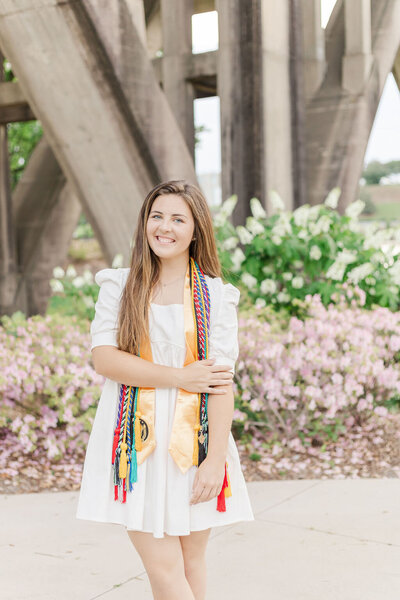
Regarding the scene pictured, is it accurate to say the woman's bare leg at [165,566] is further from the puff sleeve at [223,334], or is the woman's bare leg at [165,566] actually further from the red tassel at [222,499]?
the puff sleeve at [223,334]

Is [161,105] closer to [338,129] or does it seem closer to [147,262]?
[338,129]

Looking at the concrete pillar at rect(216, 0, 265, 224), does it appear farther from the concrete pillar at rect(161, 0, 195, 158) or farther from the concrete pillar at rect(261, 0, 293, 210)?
the concrete pillar at rect(161, 0, 195, 158)

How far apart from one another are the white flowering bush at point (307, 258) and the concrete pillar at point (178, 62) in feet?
9.90

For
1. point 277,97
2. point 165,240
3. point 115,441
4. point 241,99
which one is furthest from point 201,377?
point 277,97

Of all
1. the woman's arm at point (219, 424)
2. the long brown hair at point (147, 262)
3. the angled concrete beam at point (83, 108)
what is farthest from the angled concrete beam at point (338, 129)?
the woman's arm at point (219, 424)

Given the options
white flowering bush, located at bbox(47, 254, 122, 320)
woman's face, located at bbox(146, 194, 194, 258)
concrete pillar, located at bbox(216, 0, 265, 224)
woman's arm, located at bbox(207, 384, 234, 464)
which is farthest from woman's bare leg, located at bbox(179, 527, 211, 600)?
concrete pillar, located at bbox(216, 0, 265, 224)

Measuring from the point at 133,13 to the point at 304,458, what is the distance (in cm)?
446

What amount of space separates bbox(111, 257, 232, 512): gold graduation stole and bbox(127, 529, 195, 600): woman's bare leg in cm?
16

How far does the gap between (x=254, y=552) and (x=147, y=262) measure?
6.15 feet

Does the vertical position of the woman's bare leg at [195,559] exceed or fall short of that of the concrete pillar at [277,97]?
it falls short

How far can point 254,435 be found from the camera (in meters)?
5.85

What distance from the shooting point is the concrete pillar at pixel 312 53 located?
10.2 m

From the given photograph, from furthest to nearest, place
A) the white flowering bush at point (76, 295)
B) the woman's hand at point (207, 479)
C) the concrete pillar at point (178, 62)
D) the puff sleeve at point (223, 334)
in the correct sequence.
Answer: the concrete pillar at point (178, 62) < the white flowering bush at point (76, 295) < the puff sleeve at point (223, 334) < the woman's hand at point (207, 479)

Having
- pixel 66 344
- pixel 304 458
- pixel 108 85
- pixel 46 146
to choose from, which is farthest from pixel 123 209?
pixel 46 146
